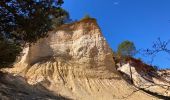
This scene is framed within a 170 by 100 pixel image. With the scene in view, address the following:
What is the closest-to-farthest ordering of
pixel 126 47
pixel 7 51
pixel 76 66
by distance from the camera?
pixel 7 51
pixel 76 66
pixel 126 47

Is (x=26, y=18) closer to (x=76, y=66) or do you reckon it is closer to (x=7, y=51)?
(x=7, y=51)

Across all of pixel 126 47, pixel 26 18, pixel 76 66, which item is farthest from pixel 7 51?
pixel 126 47

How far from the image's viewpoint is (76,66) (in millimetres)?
31375

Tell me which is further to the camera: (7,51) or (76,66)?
(76,66)

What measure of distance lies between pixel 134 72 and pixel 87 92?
12.8m

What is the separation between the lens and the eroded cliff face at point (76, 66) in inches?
1122

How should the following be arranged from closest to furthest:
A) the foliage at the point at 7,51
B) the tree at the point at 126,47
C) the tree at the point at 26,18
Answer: the tree at the point at 26,18
the foliage at the point at 7,51
the tree at the point at 126,47

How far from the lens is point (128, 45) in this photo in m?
54.0

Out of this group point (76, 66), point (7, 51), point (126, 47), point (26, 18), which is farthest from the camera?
point (126, 47)

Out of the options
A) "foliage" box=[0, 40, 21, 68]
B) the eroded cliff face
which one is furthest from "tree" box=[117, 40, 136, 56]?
"foliage" box=[0, 40, 21, 68]

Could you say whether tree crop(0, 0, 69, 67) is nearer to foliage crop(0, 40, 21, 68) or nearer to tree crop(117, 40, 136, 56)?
foliage crop(0, 40, 21, 68)

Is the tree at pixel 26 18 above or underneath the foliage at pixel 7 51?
above

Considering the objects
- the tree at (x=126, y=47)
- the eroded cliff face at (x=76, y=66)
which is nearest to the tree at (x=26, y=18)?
the eroded cliff face at (x=76, y=66)

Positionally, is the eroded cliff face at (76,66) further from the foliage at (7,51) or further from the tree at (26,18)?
the tree at (26,18)
